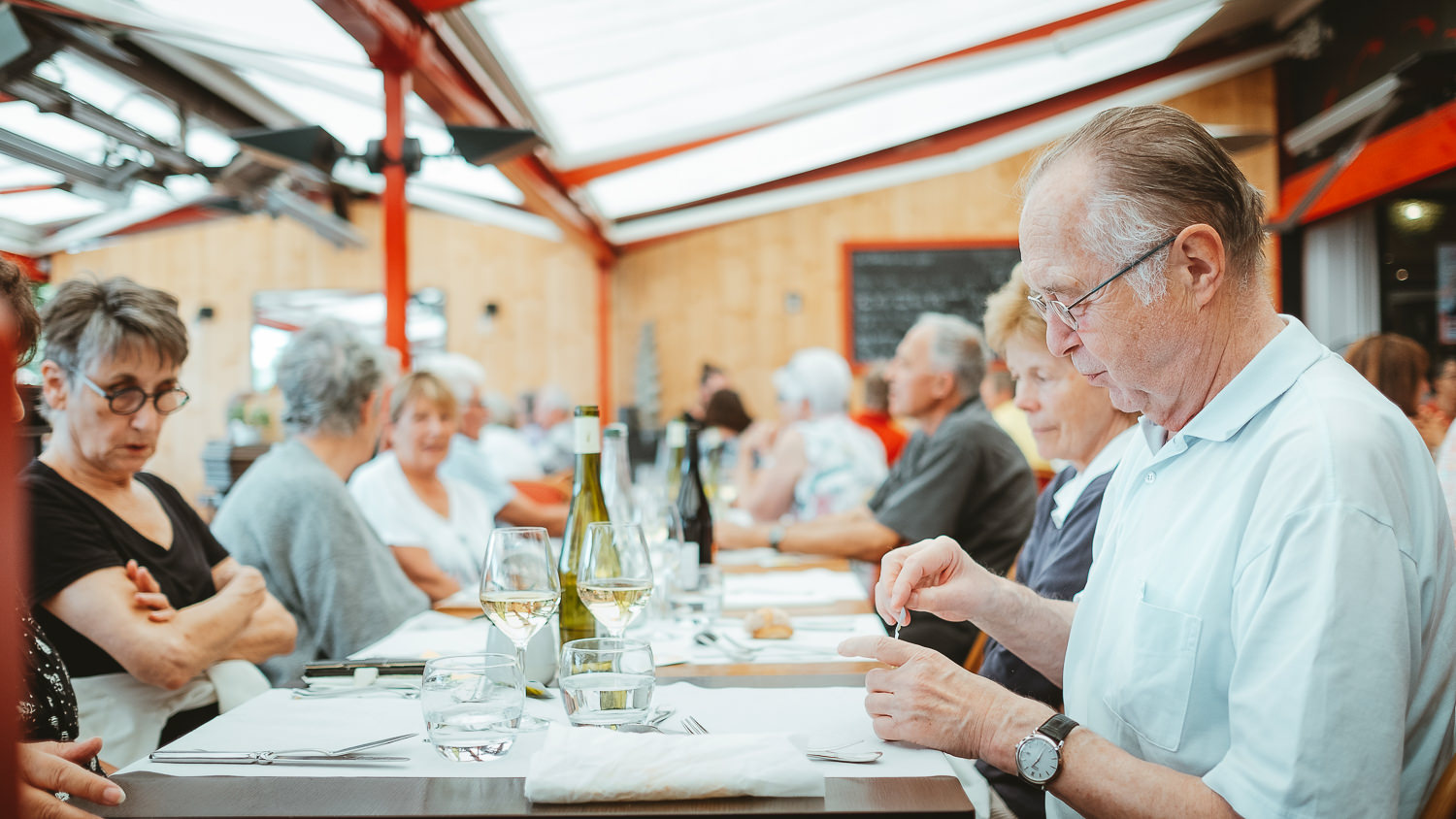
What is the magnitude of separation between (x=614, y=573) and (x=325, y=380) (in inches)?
57.0

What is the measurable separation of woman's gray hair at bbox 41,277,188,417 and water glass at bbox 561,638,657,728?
45.7 inches

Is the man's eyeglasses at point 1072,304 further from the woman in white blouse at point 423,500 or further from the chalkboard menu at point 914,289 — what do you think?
the chalkboard menu at point 914,289

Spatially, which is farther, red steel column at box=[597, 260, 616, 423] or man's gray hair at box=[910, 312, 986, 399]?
red steel column at box=[597, 260, 616, 423]

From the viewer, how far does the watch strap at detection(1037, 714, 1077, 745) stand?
40.7 inches

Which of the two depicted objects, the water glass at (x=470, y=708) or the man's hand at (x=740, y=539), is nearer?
the water glass at (x=470, y=708)

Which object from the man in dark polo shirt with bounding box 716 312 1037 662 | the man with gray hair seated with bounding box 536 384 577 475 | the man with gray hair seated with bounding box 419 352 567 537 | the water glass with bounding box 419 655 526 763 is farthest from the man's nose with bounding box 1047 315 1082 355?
the man with gray hair seated with bounding box 536 384 577 475

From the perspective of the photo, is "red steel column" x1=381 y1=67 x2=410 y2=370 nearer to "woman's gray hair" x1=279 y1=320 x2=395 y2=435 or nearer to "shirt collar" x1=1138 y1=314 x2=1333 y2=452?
"woman's gray hair" x1=279 y1=320 x2=395 y2=435

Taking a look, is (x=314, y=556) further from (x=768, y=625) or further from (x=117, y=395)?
(x=768, y=625)

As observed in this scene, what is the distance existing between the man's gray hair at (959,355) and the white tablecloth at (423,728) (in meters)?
1.77

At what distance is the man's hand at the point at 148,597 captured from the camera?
5.25 feet

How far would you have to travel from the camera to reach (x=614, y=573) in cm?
127

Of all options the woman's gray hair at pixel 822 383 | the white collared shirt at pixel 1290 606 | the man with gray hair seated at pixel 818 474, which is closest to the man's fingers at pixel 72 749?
the white collared shirt at pixel 1290 606

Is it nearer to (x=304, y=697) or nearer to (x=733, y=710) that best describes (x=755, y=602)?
(x=733, y=710)

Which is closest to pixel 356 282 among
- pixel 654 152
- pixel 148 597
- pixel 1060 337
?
pixel 654 152
